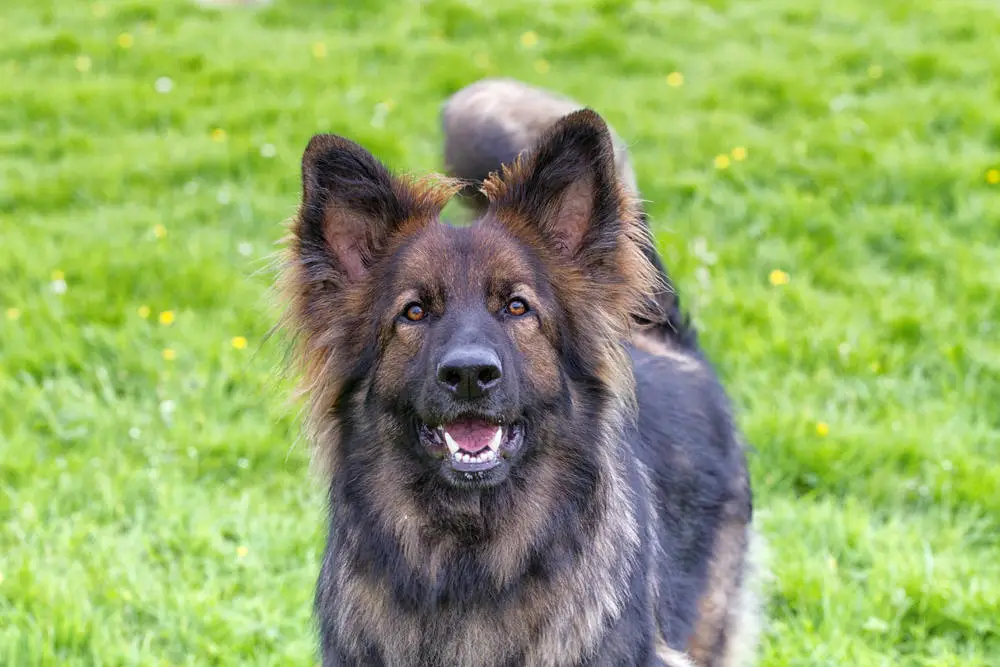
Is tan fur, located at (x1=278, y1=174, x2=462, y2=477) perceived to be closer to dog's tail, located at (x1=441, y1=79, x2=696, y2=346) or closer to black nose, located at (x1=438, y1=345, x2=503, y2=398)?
black nose, located at (x1=438, y1=345, x2=503, y2=398)

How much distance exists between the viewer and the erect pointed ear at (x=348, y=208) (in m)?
3.05

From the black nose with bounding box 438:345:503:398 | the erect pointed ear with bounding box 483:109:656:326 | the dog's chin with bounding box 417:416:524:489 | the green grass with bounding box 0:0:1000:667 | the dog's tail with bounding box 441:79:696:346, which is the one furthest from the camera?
the green grass with bounding box 0:0:1000:667

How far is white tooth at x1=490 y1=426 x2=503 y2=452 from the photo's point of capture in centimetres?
297

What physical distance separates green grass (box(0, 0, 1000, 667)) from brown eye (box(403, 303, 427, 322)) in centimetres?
59

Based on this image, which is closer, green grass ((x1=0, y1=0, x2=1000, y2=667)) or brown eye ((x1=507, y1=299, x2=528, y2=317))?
brown eye ((x1=507, y1=299, x2=528, y2=317))

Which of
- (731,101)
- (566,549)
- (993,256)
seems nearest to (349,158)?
(566,549)

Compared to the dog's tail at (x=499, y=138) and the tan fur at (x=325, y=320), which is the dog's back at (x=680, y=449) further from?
the tan fur at (x=325, y=320)

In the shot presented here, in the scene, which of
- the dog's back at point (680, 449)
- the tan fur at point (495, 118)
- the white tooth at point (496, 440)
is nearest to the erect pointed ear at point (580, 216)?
the dog's back at point (680, 449)

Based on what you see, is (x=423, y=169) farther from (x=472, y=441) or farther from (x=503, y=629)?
(x=503, y=629)

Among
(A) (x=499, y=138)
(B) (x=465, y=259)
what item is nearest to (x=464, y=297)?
(B) (x=465, y=259)

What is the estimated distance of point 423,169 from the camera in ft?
16.3

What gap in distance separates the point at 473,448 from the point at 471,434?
1.6 inches

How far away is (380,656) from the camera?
3.06 meters

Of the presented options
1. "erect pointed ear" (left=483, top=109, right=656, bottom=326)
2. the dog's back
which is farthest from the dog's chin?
the dog's back
